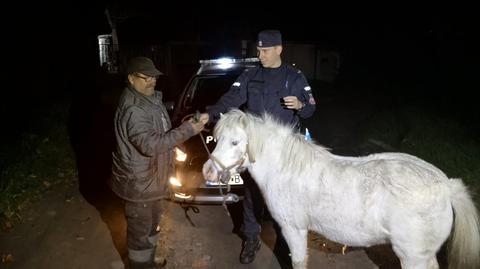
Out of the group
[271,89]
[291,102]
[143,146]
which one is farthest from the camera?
[271,89]

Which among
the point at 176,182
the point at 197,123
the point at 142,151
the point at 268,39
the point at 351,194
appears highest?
the point at 268,39

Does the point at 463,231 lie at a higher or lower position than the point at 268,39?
lower

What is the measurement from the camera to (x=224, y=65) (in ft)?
24.2

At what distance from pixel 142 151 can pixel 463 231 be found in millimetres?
2858

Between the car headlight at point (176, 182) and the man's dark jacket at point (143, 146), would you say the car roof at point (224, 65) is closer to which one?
the car headlight at point (176, 182)

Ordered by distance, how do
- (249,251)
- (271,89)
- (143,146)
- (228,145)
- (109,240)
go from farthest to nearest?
(109,240), (249,251), (271,89), (143,146), (228,145)

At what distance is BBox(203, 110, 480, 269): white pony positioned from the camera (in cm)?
309

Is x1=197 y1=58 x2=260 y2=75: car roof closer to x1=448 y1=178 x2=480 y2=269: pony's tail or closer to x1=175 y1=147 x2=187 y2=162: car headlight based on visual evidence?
x1=175 y1=147 x2=187 y2=162: car headlight

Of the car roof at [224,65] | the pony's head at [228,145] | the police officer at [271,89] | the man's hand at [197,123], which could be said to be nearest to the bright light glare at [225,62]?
the car roof at [224,65]

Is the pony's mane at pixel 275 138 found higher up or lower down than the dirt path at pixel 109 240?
higher up

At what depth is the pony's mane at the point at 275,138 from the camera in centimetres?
350

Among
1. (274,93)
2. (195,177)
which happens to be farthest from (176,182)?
(274,93)

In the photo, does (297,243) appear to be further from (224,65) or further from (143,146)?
(224,65)

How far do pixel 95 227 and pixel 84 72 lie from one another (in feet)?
63.3
